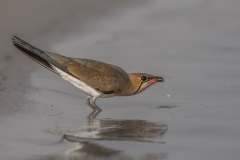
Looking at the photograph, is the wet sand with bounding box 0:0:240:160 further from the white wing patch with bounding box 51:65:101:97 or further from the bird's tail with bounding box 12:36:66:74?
the bird's tail with bounding box 12:36:66:74

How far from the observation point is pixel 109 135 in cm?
647

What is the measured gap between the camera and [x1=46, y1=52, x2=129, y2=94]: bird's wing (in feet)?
27.4

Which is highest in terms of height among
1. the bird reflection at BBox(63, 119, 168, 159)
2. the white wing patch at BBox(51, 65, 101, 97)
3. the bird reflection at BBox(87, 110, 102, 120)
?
the white wing patch at BBox(51, 65, 101, 97)

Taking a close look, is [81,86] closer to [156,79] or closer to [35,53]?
[35,53]

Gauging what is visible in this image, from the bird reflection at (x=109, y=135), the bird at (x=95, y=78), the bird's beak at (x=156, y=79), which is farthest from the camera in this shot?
the bird's beak at (x=156, y=79)

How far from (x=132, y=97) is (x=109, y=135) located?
2.45m

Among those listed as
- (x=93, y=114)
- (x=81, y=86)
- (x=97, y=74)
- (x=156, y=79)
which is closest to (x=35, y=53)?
(x=81, y=86)

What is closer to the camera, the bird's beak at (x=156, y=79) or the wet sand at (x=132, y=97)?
the wet sand at (x=132, y=97)

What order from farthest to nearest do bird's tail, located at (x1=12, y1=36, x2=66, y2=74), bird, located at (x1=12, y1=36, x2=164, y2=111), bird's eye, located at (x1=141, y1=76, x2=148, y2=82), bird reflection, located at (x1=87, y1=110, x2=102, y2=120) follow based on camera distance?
bird's eye, located at (x1=141, y1=76, x2=148, y2=82), bird, located at (x1=12, y1=36, x2=164, y2=111), bird's tail, located at (x1=12, y1=36, x2=66, y2=74), bird reflection, located at (x1=87, y1=110, x2=102, y2=120)

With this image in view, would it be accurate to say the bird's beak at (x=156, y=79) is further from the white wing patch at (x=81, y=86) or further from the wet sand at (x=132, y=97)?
the white wing patch at (x=81, y=86)

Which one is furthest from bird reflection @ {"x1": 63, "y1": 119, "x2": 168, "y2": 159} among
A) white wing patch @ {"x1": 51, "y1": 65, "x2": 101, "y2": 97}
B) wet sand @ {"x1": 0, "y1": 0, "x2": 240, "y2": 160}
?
white wing patch @ {"x1": 51, "y1": 65, "x2": 101, "y2": 97}

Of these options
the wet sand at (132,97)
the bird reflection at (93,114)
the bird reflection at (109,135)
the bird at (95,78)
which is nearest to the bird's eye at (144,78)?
the bird at (95,78)

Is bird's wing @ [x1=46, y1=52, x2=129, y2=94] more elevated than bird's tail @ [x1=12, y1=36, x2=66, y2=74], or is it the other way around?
bird's tail @ [x1=12, y1=36, x2=66, y2=74]

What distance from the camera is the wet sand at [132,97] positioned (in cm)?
609
